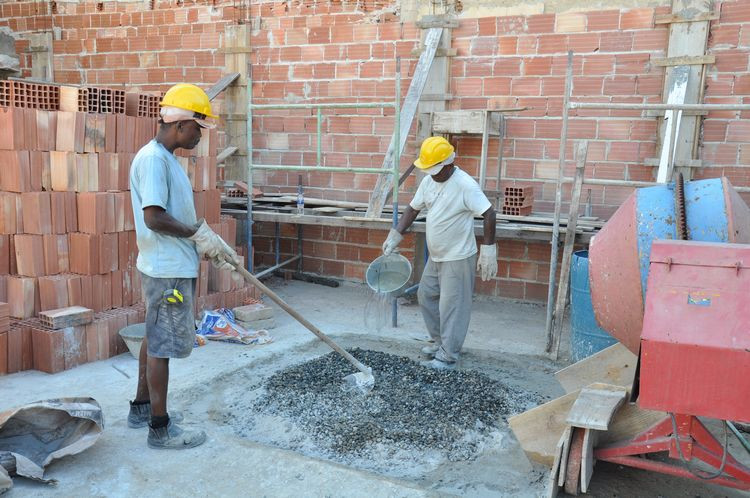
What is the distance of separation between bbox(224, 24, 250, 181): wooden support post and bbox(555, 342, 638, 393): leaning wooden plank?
517 cm

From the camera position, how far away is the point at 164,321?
336cm

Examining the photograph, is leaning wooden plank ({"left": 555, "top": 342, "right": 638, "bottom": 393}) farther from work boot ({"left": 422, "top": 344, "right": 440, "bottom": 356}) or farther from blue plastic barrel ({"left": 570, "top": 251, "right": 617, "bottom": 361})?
work boot ({"left": 422, "top": 344, "right": 440, "bottom": 356})

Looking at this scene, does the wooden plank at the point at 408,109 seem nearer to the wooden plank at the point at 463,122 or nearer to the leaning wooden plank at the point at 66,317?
the wooden plank at the point at 463,122

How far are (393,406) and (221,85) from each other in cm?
484

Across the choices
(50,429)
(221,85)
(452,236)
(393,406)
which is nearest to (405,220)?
(452,236)

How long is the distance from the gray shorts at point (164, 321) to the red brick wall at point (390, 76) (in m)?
4.05

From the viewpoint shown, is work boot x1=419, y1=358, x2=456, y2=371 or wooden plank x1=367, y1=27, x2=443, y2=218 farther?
wooden plank x1=367, y1=27, x2=443, y2=218

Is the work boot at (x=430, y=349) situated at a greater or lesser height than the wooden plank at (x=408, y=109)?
lesser

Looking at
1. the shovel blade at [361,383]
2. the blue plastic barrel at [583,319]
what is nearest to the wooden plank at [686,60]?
the blue plastic barrel at [583,319]

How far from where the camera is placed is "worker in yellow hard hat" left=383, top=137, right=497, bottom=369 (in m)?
4.70

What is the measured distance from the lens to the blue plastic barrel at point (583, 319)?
4719mm

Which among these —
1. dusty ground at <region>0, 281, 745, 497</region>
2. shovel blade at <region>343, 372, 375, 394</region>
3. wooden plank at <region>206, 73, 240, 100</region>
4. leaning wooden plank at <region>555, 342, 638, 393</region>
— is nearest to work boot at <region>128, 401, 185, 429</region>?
dusty ground at <region>0, 281, 745, 497</region>

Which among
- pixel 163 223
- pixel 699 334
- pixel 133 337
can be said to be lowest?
pixel 133 337

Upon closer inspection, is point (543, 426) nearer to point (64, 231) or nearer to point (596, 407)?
point (596, 407)
